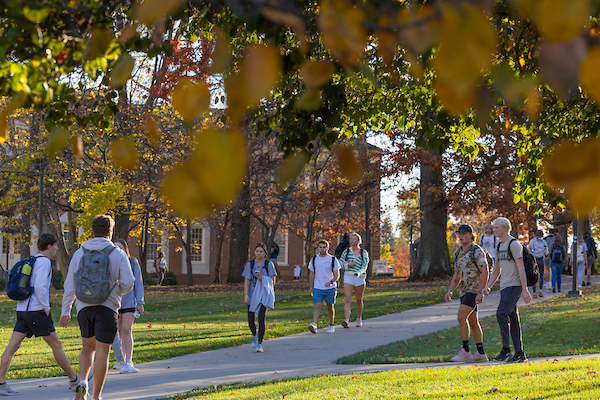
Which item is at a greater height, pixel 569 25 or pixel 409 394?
pixel 569 25

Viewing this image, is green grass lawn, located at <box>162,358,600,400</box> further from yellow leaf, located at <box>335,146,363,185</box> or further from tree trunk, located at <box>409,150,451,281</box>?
tree trunk, located at <box>409,150,451,281</box>

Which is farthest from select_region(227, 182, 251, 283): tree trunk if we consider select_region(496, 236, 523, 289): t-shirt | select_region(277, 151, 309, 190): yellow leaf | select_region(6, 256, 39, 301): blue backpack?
select_region(277, 151, 309, 190): yellow leaf

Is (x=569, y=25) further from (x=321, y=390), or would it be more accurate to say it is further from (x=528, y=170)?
(x=528, y=170)

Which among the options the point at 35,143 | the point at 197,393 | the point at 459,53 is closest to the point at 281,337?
the point at 197,393

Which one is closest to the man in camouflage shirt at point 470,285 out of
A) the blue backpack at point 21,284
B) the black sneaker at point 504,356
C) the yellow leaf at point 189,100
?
the black sneaker at point 504,356

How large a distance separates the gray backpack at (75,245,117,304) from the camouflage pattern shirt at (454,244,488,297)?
16.5 feet

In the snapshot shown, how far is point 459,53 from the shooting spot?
121cm

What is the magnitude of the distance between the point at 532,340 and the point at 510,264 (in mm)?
3253

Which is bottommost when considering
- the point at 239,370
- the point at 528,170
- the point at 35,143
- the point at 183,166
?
the point at 239,370

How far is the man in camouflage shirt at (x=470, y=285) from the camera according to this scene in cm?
890

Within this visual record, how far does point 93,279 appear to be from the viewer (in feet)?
19.7

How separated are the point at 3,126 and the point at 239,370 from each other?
24.0 ft

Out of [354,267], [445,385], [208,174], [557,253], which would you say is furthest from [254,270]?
[557,253]

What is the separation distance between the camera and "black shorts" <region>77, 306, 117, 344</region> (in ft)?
19.8
